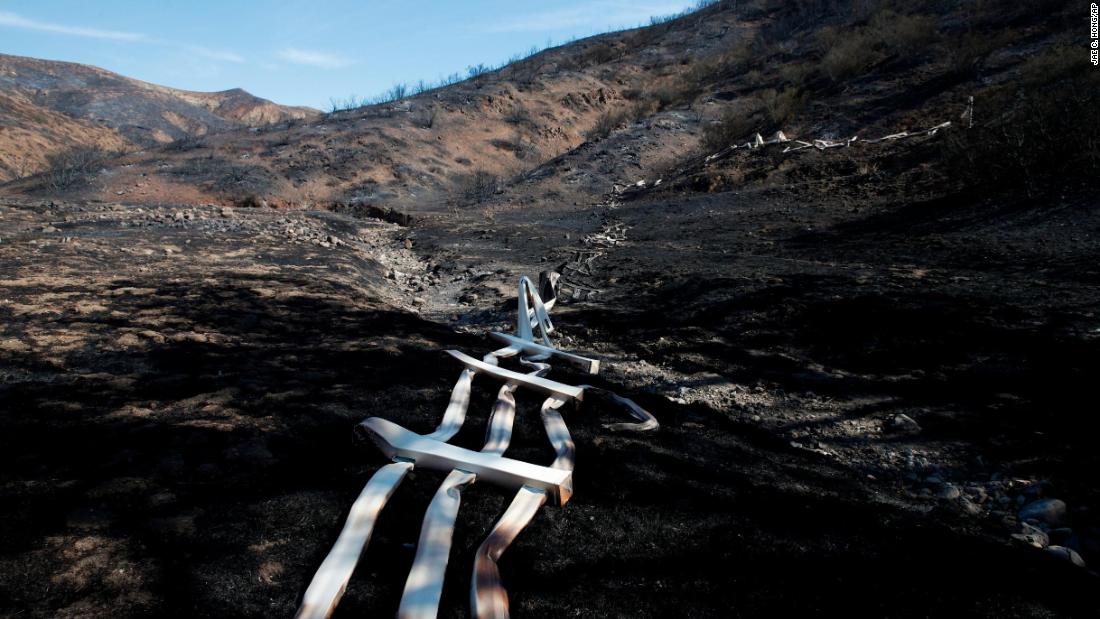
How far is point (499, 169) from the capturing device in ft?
68.3

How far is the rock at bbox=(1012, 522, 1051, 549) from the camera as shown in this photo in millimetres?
2066

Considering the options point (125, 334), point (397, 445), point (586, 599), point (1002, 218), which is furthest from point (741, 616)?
point (1002, 218)

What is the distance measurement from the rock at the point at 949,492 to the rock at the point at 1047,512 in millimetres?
217

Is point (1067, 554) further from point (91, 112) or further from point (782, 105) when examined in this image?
point (91, 112)

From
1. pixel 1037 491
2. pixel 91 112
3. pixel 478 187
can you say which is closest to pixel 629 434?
pixel 1037 491

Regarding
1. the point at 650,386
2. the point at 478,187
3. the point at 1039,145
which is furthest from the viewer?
the point at 478,187

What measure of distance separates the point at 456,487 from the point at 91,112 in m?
45.7

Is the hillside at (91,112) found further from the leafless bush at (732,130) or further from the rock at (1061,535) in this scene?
the rock at (1061,535)

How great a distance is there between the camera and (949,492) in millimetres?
2477

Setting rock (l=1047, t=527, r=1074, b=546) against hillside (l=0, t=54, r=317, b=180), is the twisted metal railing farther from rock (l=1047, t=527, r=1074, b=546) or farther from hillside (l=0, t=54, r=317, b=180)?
hillside (l=0, t=54, r=317, b=180)

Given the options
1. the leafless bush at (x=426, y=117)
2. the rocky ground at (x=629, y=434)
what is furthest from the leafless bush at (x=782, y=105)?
the leafless bush at (x=426, y=117)

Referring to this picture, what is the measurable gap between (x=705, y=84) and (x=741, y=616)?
22.5 m

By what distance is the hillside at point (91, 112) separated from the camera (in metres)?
26.6

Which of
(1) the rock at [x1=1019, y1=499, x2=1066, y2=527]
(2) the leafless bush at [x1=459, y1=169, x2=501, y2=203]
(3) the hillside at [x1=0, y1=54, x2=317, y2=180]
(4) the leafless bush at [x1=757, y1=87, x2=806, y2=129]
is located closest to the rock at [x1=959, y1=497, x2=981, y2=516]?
(1) the rock at [x1=1019, y1=499, x2=1066, y2=527]
